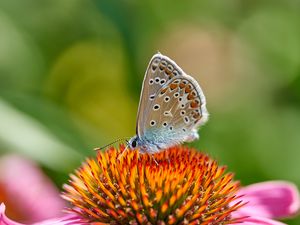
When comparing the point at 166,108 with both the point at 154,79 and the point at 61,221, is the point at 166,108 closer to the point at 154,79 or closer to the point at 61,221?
A: the point at 154,79

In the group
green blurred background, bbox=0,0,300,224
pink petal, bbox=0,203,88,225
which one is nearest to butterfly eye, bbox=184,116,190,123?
pink petal, bbox=0,203,88,225

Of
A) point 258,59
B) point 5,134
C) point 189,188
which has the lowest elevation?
point 189,188

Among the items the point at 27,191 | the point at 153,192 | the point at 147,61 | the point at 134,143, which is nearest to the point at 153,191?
the point at 153,192

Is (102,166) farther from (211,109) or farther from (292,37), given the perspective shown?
(292,37)

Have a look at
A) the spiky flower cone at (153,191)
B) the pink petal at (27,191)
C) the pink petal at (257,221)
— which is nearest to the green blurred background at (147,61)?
the pink petal at (27,191)

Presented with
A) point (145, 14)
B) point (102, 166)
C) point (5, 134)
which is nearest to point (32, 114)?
point (5, 134)

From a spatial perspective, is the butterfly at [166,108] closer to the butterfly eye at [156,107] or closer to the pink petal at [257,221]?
the butterfly eye at [156,107]

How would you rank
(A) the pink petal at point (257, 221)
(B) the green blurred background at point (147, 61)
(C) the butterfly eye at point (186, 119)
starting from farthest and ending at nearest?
(B) the green blurred background at point (147, 61) → (C) the butterfly eye at point (186, 119) → (A) the pink petal at point (257, 221)
